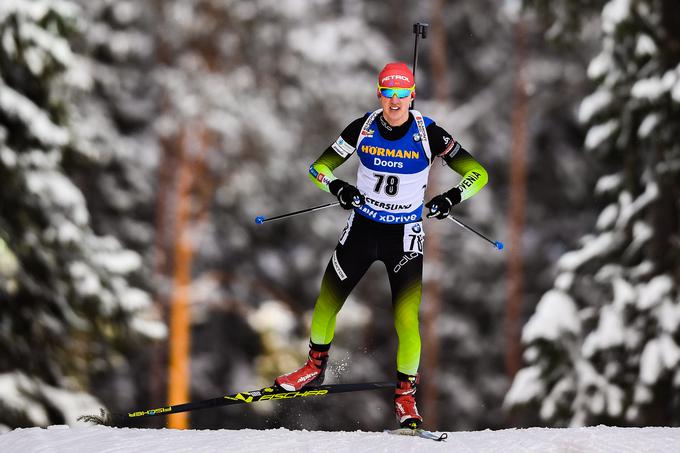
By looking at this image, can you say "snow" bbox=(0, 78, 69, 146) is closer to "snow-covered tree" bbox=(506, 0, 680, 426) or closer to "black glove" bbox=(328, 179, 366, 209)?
"snow-covered tree" bbox=(506, 0, 680, 426)

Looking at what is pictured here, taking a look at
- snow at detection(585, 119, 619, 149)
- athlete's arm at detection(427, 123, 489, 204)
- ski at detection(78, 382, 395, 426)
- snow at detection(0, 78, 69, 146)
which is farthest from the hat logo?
snow at detection(0, 78, 69, 146)

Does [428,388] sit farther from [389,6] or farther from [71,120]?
[71,120]

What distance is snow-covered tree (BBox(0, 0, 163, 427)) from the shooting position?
12.5 metres

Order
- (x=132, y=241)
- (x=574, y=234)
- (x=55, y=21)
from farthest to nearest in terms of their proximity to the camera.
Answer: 1. (x=574, y=234)
2. (x=132, y=241)
3. (x=55, y=21)

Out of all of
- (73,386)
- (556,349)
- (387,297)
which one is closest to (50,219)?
(73,386)

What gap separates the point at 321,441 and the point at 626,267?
670 centimetres

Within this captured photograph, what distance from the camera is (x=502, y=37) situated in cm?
2481

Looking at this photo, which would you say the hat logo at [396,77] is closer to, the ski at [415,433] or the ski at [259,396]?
the ski at [259,396]

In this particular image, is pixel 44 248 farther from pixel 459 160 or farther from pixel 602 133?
pixel 459 160

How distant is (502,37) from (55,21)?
13848mm

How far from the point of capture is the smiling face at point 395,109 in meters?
6.86

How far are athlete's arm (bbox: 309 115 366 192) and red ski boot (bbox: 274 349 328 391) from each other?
122 centimetres

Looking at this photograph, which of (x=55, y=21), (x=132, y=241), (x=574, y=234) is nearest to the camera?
(x=55, y=21)

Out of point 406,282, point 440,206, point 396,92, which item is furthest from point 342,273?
point 396,92
